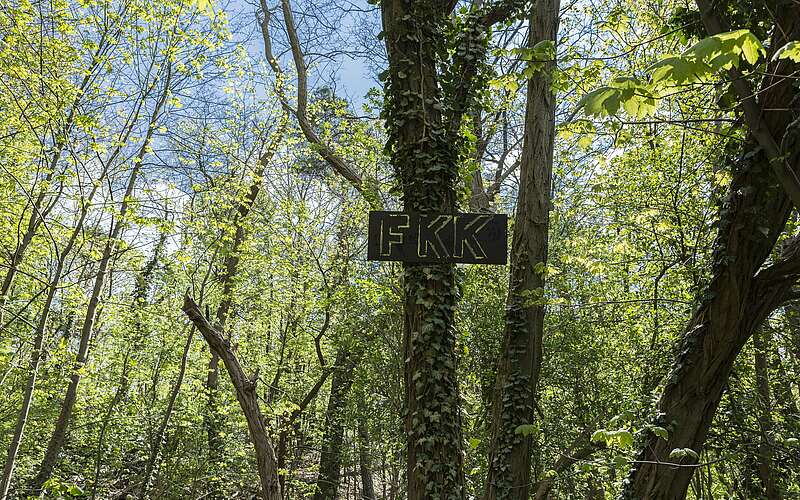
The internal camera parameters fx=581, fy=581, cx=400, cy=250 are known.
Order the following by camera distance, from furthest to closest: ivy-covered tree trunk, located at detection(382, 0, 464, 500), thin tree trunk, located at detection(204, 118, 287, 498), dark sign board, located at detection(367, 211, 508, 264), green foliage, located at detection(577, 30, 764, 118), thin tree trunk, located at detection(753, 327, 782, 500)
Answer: thin tree trunk, located at detection(204, 118, 287, 498) < thin tree trunk, located at detection(753, 327, 782, 500) < ivy-covered tree trunk, located at detection(382, 0, 464, 500) < dark sign board, located at detection(367, 211, 508, 264) < green foliage, located at detection(577, 30, 764, 118)

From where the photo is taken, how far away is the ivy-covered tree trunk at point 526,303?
4.04m

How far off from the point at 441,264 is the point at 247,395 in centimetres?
370

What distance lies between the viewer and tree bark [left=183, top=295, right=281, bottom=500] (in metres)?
5.51

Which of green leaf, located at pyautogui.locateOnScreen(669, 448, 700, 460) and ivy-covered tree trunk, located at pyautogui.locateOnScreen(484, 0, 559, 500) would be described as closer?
green leaf, located at pyautogui.locateOnScreen(669, 448, 700, 460)

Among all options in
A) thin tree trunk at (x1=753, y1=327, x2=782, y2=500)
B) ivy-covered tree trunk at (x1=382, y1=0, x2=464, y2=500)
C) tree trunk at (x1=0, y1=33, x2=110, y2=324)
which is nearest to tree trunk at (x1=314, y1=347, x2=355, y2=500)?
tree trunk at (x1=0, y1=33, x2=110, y2=324)

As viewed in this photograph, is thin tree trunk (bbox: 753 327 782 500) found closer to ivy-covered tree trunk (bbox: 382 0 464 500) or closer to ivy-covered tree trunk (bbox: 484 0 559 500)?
ivy-covered tree trunk (bbox: 484 0 559 500)

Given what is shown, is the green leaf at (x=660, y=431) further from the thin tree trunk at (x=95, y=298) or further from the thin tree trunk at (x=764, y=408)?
the thin tree trunk at (x=95, y=298)

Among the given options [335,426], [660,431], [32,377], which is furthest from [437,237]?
[335,426]

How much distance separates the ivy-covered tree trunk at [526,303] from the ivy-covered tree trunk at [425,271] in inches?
43.8

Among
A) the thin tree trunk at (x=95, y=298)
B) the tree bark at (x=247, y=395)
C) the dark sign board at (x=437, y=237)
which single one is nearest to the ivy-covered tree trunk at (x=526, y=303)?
the dark sign board at (x=437, y=237)

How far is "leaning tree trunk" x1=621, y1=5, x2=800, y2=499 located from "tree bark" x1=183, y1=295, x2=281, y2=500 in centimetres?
401

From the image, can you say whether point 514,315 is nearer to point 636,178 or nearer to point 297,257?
point 636,178

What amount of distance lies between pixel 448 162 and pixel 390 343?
392 centimetres

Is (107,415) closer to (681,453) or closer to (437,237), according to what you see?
(437,237)
